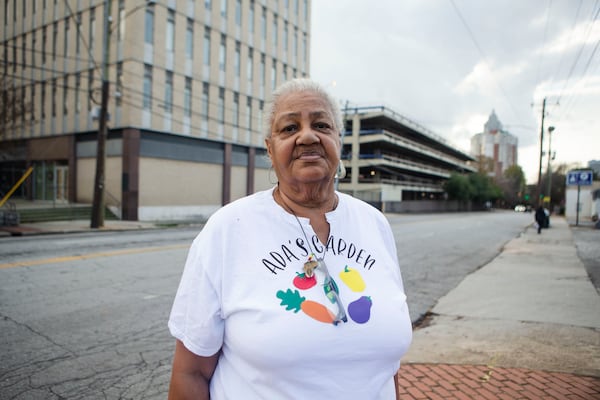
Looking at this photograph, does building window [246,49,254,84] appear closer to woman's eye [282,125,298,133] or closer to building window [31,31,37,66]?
building window [31,31,37,66]

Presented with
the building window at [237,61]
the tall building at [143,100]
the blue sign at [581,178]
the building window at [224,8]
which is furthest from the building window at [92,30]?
the blue sign at [581,178]

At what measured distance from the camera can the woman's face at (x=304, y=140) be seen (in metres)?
1.69

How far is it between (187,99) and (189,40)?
12.9 feet

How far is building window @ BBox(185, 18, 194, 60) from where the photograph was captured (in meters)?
26.3

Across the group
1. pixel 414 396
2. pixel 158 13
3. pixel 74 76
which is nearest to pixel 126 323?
pixel 414 396

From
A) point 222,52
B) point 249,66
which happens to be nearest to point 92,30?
point 222,52

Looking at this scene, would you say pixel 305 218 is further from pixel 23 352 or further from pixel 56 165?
pixel 56 165

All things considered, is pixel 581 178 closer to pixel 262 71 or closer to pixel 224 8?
pixel 262 71

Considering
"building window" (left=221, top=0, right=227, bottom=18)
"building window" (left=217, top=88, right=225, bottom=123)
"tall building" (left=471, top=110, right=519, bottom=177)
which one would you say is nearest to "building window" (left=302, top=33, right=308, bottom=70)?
"building window" (left=221, top=0, right=227, bottom=18)

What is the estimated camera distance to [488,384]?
11.3 feet

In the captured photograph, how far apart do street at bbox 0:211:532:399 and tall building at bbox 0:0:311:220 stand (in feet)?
47.2

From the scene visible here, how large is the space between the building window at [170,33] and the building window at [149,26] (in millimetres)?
1037

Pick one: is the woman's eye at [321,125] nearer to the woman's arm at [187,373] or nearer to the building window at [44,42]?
the woman's arm at [187,373]

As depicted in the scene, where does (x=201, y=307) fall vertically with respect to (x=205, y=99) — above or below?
below
